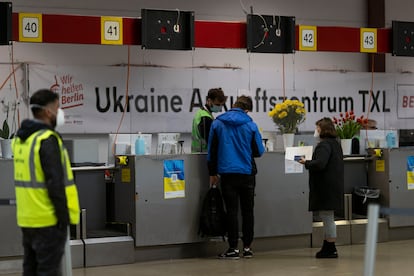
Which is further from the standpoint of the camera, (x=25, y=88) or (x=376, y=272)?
(x=25, y=88)

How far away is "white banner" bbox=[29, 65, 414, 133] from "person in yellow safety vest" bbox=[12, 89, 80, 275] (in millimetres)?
5273

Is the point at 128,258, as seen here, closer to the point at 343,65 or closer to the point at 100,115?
the point at 100,115

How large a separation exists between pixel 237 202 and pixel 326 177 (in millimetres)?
808

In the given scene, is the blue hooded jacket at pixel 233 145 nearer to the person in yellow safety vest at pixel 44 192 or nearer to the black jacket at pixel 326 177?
the black jacket at pixel 326 177

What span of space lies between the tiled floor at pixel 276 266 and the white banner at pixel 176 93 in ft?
9.58

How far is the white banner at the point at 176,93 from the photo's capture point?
9.70 meters

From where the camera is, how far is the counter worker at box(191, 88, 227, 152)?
734 centimetres

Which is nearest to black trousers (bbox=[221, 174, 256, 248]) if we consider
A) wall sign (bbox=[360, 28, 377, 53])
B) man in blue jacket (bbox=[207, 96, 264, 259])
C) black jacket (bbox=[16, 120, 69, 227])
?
man in blue jacket (bbox=[207, 96, 264, 259])

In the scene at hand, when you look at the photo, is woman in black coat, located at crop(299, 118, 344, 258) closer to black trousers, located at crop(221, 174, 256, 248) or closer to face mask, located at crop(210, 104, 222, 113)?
black trousers, located at crop(221, 174, 256, 248)

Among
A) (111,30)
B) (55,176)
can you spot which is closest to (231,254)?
(111,30)

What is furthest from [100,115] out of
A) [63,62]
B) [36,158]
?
[36,158]

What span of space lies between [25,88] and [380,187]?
14.0ft

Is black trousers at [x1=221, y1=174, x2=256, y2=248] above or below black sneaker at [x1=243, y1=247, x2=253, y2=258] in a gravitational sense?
above

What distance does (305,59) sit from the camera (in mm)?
11523
